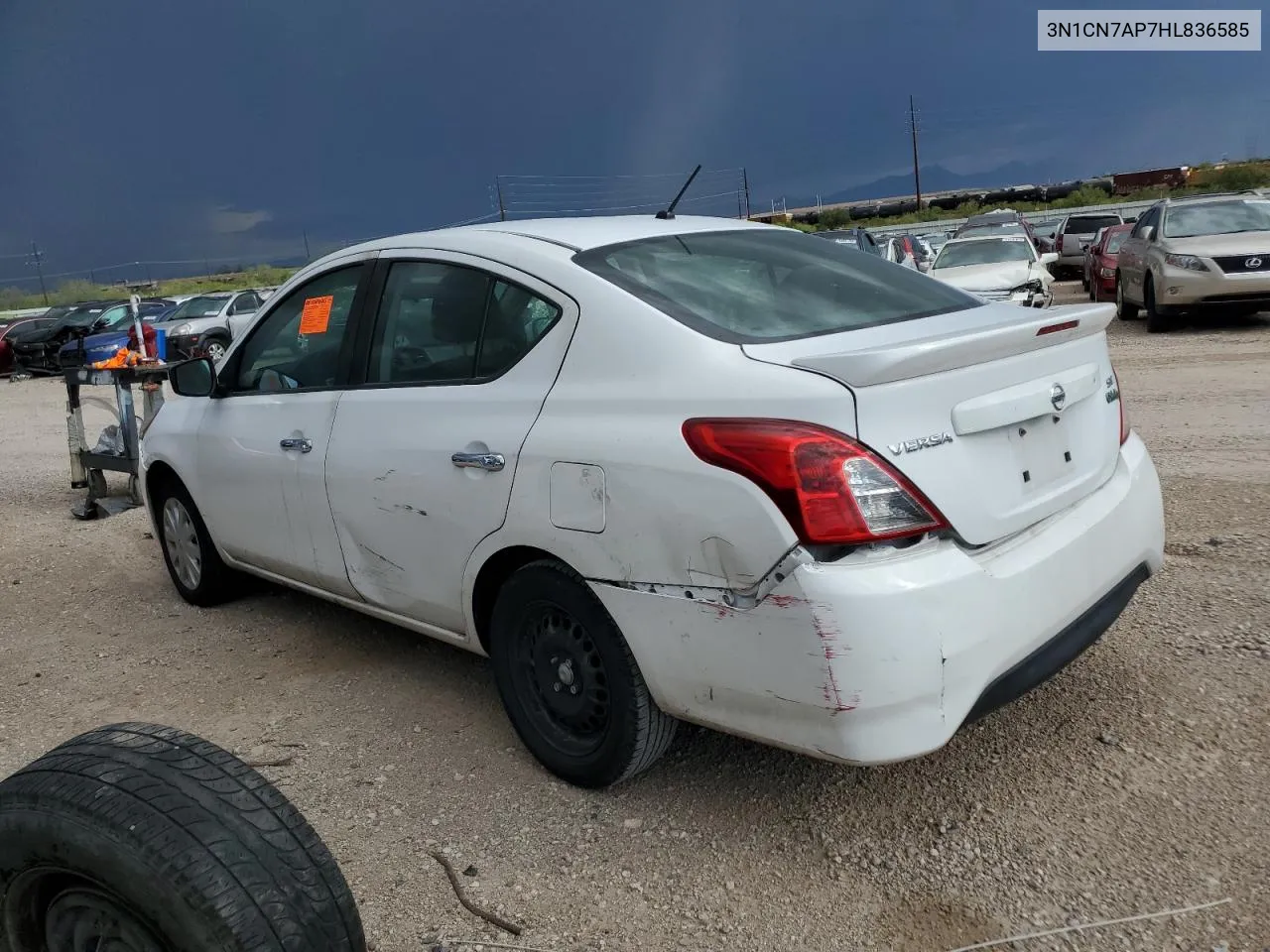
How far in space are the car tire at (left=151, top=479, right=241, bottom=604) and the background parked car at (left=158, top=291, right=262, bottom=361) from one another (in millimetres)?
16142

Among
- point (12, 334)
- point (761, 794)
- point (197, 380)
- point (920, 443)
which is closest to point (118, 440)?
point (197, 380)

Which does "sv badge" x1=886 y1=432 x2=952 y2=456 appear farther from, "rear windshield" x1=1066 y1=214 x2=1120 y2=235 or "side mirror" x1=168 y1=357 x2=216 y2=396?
"rear windshield" x1=1066 y1=214 x2=1120 y2=235

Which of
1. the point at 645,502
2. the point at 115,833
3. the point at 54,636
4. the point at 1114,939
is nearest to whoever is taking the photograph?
the point at 115,833

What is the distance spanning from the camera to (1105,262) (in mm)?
16891

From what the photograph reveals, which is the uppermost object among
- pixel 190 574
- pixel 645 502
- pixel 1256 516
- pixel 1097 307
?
pixel 1097 307

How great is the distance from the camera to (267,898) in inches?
70.2

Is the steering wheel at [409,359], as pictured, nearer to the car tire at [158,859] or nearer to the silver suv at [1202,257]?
the car tire at [158,859]

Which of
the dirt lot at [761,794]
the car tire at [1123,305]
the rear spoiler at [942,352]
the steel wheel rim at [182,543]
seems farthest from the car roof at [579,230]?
the car tire at [1123,305]

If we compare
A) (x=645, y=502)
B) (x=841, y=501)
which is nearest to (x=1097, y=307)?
(x=841, y=501)

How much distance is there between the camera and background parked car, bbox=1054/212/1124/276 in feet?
80.6

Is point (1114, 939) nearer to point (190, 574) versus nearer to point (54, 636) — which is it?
point (190, 574)

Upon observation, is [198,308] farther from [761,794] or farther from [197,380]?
[761,794]

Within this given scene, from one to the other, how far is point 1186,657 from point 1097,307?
1.36m

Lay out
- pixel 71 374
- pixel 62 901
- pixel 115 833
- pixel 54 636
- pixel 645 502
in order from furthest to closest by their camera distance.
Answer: pixel 71 374 < pixel 54 636 < pixel 645 502 < pixel 62 901 < pixel 115 833
